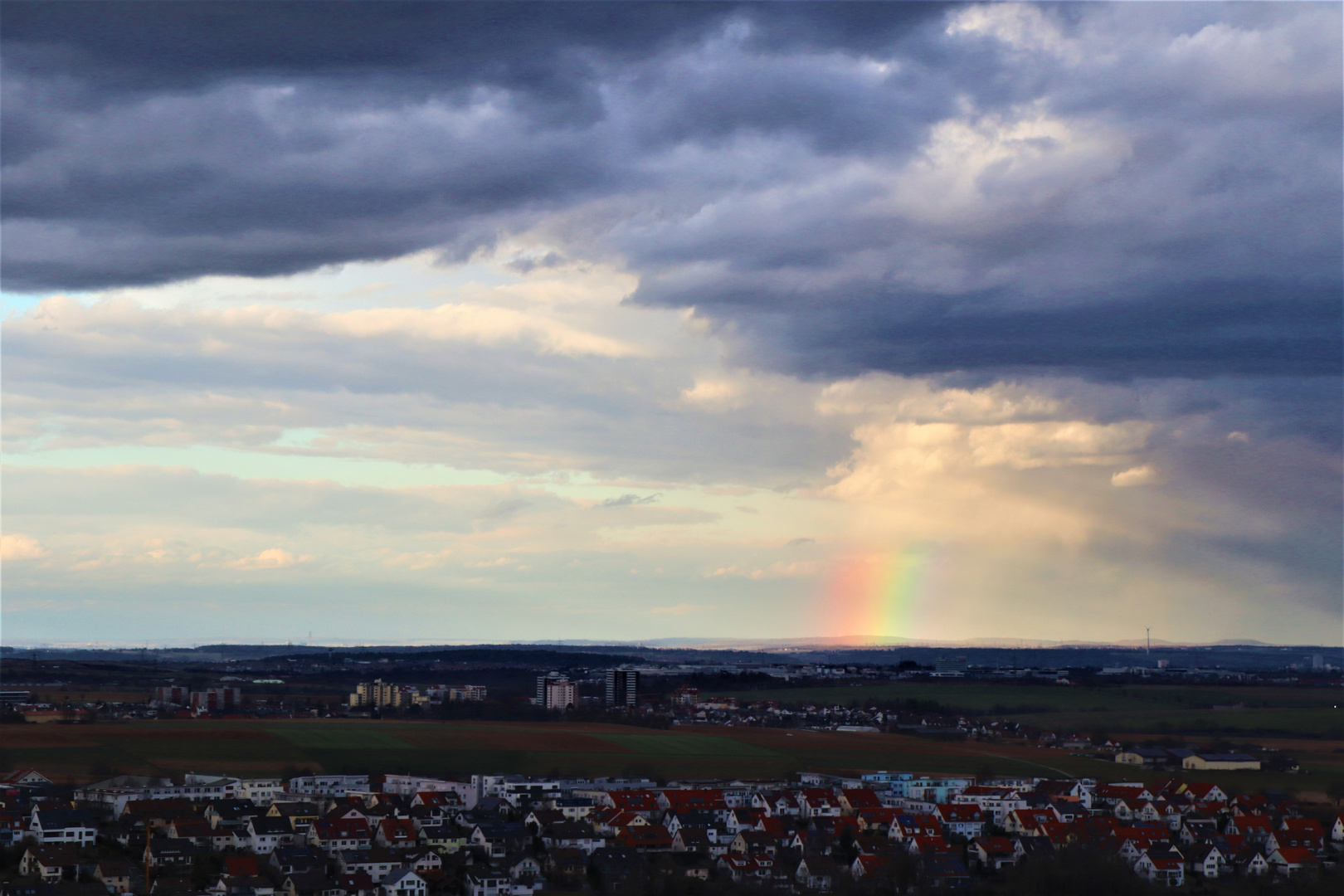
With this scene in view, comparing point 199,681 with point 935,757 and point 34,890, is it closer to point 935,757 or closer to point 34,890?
point 935,757

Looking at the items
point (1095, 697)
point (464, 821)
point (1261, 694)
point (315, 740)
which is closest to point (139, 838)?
point (464, 821)

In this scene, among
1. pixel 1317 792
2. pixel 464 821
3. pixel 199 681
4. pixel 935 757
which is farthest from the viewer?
pixel 199 681

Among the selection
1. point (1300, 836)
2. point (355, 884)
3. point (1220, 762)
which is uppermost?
point (1220, 762)

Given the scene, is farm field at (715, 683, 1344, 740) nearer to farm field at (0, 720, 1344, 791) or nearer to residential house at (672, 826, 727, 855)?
farm field at (0, 720, 1344, 791)

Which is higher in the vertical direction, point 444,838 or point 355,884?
point 444,838

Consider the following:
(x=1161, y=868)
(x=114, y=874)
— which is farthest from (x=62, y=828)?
(x=1161, y=868)

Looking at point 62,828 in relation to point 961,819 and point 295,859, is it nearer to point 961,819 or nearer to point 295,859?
point 295,859
